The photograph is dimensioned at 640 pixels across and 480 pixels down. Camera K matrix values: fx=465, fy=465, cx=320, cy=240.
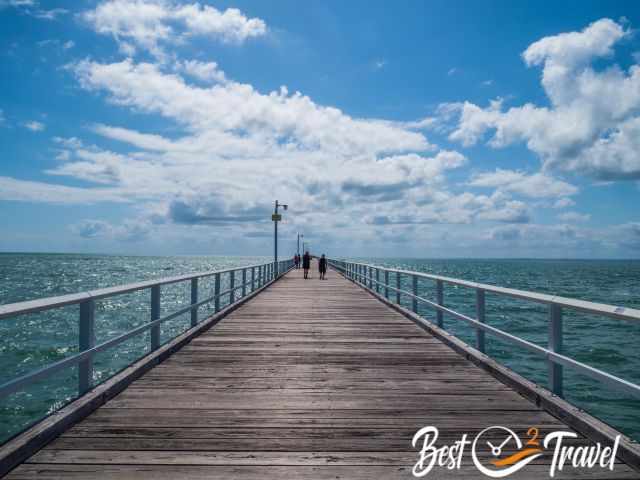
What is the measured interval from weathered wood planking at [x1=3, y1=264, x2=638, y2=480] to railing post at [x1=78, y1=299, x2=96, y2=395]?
339mm

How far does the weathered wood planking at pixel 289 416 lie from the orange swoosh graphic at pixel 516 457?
0.42 ft

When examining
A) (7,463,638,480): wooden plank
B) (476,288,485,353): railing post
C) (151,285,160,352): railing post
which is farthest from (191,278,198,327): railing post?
(7,463,638,480): wooden plank

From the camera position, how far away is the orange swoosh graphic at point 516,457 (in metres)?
3.61

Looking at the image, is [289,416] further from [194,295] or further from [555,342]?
[194,295]

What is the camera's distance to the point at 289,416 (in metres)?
4.58

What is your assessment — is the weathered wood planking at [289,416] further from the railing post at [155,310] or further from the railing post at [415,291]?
the railing post at [415,291]

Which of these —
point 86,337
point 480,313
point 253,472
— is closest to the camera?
point 253,472

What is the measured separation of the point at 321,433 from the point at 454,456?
1145 millimetres

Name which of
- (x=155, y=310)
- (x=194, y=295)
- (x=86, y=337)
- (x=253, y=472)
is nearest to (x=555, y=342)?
(x=253, y=472)

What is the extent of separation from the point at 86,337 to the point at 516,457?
13.5 ft

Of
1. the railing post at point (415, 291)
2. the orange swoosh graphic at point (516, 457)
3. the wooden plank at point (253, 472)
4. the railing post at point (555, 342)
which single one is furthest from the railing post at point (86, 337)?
the railing post at point (415, 291)

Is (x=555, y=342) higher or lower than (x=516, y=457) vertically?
higher

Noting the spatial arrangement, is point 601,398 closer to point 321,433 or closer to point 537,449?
point 537,449

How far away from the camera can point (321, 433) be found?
163 inches
